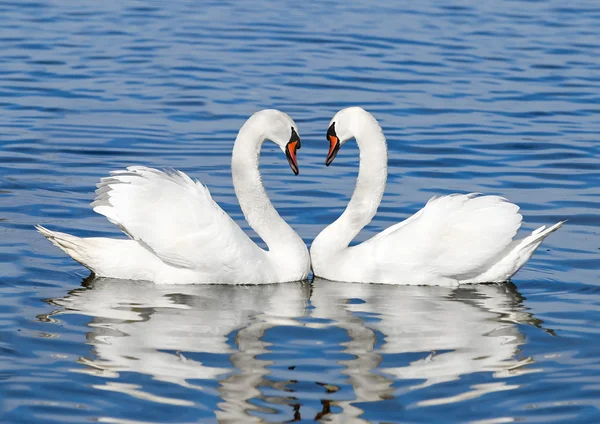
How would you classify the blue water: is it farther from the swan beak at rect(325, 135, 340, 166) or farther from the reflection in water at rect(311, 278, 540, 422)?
the swan beak at rect(325, 135, 340, 166)

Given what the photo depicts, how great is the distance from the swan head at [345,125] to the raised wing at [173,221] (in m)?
1.30

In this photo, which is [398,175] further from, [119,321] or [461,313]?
[119,321]

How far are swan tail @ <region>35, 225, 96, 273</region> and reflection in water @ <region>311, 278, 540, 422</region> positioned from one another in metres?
1.80

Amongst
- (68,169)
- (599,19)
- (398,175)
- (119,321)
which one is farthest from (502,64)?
(119,321)

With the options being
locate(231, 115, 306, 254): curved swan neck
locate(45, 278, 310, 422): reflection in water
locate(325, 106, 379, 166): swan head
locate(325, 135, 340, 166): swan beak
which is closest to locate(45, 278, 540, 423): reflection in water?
locate(45, 278, 310, 422): reflection in water

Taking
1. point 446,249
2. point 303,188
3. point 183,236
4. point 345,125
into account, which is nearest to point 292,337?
point 183,236

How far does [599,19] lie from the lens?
2606cm

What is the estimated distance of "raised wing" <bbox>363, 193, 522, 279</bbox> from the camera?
9.98 meters

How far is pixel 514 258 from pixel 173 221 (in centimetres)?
273

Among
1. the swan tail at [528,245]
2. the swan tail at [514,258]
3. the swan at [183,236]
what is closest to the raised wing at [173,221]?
the swan at [183,236]

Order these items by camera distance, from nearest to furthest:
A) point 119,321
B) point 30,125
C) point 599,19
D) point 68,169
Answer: point 119,321 < point 68,169 < point 30,125 < point 599,19

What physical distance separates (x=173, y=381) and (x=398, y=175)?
686 cm

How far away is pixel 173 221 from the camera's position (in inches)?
381

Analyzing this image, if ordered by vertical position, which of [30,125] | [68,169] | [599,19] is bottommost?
[68,169]
